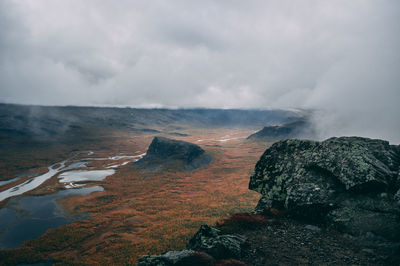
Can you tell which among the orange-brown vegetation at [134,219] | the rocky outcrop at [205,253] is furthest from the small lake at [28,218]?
the rocky outcrop at [205,253]

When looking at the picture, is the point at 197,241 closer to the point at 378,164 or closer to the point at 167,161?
the point at 378,164

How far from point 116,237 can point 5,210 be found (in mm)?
50114

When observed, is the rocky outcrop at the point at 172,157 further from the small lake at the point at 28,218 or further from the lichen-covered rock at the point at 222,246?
the lichen-covered rock at the point at 222,246

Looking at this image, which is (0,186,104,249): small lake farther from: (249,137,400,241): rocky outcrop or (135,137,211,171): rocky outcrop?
(249,137,400,241): rocky outcrop

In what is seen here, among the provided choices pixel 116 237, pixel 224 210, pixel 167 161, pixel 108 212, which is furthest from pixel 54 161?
pixel 224 210

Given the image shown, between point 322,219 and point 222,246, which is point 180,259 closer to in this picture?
point 222,246

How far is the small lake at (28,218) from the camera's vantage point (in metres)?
39.8

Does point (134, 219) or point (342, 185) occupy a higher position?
point (342, 185)

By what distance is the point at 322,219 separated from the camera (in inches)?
466

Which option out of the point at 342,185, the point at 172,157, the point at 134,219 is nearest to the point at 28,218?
the point at 134,219

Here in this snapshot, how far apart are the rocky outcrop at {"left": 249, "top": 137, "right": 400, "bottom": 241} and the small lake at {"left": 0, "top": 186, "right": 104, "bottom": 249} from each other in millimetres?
52392

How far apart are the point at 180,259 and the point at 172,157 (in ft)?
360

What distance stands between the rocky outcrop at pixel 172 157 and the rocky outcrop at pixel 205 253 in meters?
98.2

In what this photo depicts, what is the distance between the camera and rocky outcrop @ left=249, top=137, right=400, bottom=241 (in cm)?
1008
